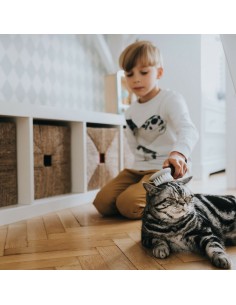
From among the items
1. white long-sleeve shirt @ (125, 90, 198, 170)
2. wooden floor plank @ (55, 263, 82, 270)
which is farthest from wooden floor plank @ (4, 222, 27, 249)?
white long-sleeve shirt @ (125, 90, 198, 170)

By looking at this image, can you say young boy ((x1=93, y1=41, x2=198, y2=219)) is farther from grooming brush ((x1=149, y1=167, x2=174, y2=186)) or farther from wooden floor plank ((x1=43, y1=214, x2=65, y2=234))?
grooming brush ((x1=149, y1=167, x2=174, y2=186))

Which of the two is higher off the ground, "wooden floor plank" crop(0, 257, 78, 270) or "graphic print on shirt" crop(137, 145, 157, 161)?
"graphic print on shirt" crop(137, 145, 157, 161)

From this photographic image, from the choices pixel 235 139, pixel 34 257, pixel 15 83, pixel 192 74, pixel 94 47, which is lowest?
pixel 34 257

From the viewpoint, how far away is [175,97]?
124 cm

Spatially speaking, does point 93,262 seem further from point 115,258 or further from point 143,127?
point 143,127

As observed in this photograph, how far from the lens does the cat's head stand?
777 mm

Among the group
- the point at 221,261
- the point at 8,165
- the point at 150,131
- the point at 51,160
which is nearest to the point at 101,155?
the point at 51,160

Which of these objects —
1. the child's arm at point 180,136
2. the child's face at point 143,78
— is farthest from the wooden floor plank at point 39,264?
the child's face at point 143,78

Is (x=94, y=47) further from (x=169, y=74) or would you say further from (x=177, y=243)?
(x=177, y=243)

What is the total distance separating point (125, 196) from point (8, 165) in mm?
425

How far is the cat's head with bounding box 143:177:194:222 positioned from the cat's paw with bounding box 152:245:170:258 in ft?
0.21

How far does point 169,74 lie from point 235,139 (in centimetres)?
73

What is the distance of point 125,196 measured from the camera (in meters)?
1.22
